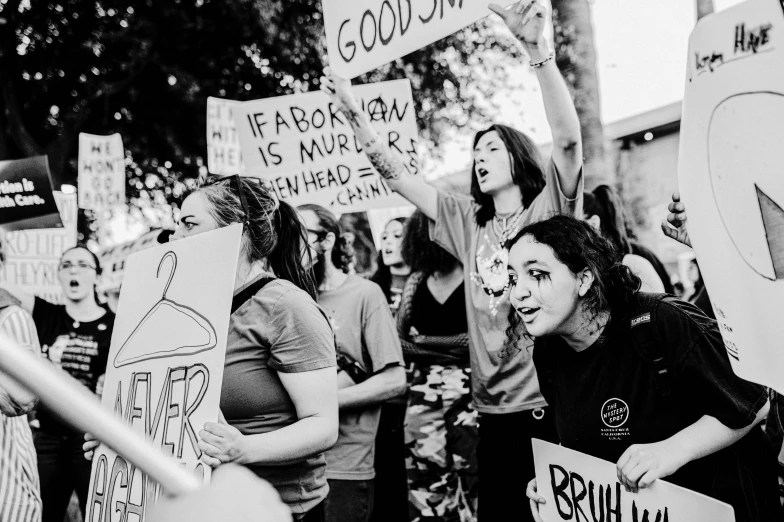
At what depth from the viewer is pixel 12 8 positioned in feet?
34.2

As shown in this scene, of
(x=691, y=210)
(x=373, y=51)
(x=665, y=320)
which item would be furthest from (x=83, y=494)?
(x=691, y=210)

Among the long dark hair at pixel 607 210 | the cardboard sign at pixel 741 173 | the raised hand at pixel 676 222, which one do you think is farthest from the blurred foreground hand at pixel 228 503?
the long dark hair at pixel 607 210

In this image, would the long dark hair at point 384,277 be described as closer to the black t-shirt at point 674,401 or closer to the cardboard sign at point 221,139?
the cardboard sign at point 221,139

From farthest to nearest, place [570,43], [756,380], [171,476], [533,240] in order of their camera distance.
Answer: [570,43] → [533,240] → [756,380] → [171,476]

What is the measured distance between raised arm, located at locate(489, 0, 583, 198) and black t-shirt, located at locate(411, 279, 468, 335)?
122 centimetres

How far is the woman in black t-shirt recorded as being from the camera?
1927 millimetres

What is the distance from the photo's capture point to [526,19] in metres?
2.55

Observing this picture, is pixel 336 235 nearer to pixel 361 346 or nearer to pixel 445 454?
pixel 361 346

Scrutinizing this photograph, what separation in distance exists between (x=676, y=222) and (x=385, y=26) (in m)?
1.32

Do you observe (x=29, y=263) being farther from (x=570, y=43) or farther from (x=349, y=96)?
(x=570, y=43)

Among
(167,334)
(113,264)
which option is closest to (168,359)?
(167,334)

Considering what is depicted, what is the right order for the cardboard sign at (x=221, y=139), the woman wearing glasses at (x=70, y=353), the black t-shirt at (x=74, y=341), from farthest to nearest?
1. the cardboard sign at (x=221, y=139)
2. the black t-shirt at (x=74, y=341)
3. the woman wearing glasses at (x=70, y=353)

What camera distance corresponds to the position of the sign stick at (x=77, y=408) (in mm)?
721

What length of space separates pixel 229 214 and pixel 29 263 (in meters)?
5.27
